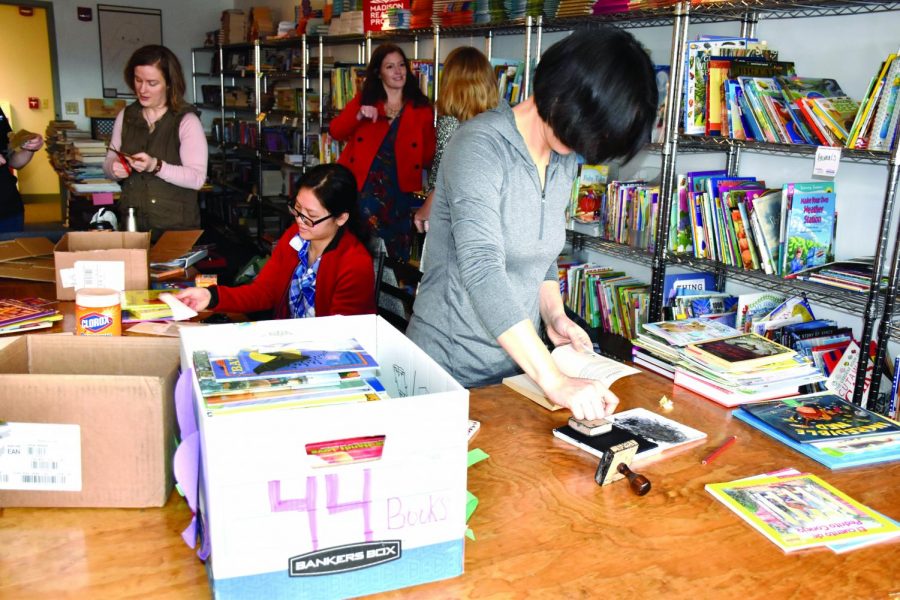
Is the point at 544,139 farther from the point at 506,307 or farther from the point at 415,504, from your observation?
the point at 415,504

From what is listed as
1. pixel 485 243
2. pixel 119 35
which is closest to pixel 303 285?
pixel 485 243

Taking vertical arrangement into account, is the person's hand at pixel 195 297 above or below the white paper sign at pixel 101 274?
below

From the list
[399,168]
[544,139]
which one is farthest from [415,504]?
[399,168]

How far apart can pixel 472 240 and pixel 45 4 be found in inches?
346

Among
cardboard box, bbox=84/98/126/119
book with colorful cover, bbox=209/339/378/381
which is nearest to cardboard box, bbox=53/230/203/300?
book with colorful cover, bbox=209/339/378/381

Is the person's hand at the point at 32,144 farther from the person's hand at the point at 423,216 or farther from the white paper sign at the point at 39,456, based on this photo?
the white paper sign at the point at 39,456

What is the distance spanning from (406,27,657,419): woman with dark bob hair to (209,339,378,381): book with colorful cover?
353mm

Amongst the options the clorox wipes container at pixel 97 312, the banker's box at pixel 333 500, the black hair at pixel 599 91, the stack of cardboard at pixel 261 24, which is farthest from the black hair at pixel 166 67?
the stack of cardboard at pixel 261 24

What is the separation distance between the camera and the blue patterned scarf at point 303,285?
2578mm

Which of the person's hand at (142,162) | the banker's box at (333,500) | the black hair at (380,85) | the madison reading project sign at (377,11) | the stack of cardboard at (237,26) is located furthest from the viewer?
the stack of cardboard at (237,26)

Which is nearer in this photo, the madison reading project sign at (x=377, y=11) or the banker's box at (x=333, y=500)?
the banker's box at (x=333, y=500)

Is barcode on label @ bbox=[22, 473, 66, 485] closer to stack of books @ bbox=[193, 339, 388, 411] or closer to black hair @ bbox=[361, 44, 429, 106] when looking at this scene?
stack of books @ bbox=[193, 339, 388, 411]

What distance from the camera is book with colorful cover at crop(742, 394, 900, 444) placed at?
1.53 meters

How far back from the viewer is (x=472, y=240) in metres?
1.52
